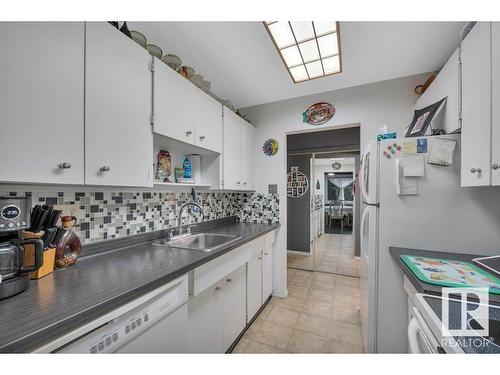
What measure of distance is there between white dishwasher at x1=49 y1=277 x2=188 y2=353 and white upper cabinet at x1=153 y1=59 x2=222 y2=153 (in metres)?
0.95

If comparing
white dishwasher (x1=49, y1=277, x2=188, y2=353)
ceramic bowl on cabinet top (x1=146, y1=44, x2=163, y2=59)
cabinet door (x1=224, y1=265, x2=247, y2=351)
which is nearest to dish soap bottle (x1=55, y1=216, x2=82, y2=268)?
white dishwasher (x1=49, y1=277, x2=188, y2=353)

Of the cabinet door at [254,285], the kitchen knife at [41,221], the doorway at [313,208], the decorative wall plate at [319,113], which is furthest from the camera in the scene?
the doorway at [313,208]

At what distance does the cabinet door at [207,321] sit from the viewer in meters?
1.14

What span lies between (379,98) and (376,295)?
185 cm

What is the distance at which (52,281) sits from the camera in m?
0.83

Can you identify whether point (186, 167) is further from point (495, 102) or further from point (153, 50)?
point (495, 102)

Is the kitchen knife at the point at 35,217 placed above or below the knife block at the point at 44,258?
above

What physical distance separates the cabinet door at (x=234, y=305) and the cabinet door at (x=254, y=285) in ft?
0.28

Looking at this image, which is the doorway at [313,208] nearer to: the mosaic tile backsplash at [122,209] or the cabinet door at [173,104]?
the mosaic tile backsplash at [122,209]

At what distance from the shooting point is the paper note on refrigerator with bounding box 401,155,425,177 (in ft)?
4.26

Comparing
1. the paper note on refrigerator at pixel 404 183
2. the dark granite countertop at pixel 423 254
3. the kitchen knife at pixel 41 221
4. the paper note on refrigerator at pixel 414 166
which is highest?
the paper note on refrigerator at pixel 414 166

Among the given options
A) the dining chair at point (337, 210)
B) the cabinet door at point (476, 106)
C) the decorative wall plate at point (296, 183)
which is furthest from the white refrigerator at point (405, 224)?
the dining chair at point (337, 210)

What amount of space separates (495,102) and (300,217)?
3211mm
